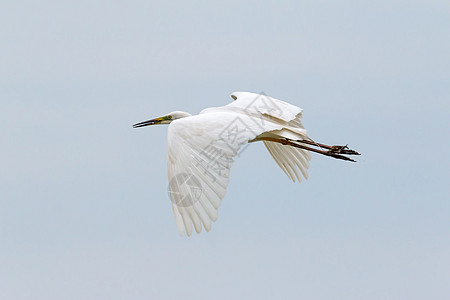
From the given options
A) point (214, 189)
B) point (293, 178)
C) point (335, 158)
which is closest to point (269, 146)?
point (293, 178)

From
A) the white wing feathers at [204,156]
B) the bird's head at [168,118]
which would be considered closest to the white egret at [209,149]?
the white wing feathers at [204,156]

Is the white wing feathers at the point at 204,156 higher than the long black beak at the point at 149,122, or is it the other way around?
the long black beak at the point at 149,122

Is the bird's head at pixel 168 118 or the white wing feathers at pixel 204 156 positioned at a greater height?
the bird's head at pixel 168 118

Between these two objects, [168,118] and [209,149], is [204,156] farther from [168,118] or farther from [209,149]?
[168,118]

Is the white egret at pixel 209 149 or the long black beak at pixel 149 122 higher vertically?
the long black beak at pixel 149 122

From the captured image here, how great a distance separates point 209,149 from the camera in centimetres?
1101

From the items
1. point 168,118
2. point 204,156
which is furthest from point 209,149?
point 168,118

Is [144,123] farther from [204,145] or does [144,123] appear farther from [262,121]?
[204,145]

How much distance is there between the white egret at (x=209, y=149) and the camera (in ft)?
34.0

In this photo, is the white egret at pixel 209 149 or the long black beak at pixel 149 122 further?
the long black beak at pixel 149 122

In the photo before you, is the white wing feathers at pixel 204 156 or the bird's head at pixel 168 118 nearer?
the white wing feathers at pixel 204 156

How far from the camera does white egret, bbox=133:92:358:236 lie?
10.4 m

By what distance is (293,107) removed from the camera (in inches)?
577

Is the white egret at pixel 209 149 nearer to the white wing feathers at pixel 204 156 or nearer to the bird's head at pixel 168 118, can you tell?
the white wing feathers at pixel 204 156
